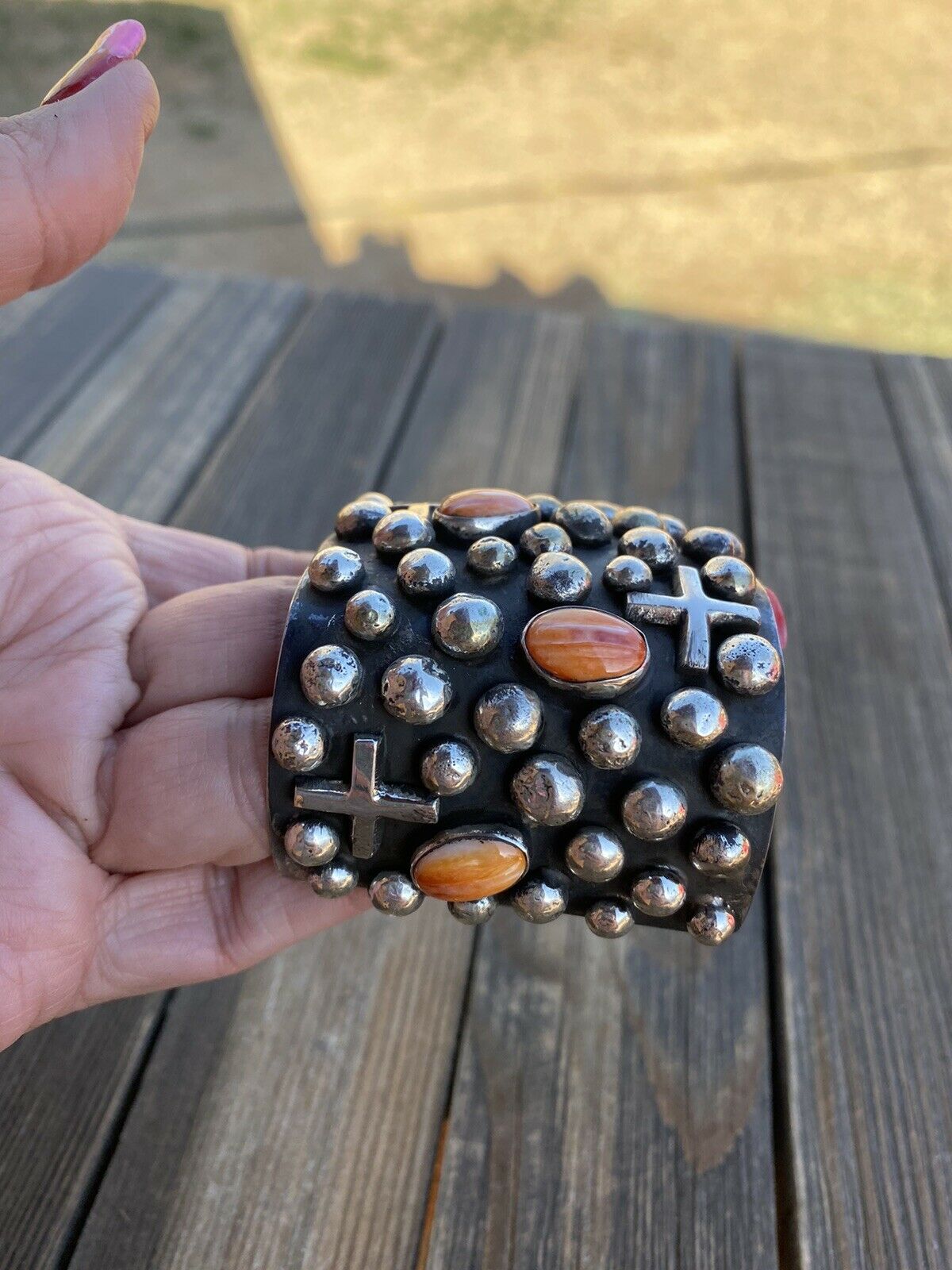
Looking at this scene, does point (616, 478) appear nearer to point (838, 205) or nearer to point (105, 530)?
point (105, 530)

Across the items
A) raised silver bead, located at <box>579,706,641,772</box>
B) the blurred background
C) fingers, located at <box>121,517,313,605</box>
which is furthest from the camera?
the blurred background

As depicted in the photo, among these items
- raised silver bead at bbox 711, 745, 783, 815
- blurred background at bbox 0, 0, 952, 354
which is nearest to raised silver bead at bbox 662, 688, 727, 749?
raised silver bead at bbox 711, 745, 783, 815

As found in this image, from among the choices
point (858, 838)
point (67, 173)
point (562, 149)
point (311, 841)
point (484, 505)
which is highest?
point (67, 173)

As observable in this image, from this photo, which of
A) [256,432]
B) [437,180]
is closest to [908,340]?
[437,180]

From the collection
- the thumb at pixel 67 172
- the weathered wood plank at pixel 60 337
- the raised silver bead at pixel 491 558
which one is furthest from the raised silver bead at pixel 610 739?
the weathered wood plank at pixel 60 337

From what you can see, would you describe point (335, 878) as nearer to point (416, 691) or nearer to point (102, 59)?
point (416, 691)

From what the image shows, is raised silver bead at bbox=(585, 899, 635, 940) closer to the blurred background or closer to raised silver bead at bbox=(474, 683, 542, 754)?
raised silver bead at bbox=(474, 683, 542, 754)

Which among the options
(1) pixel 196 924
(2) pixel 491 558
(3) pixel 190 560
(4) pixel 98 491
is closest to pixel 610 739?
(2) pixel 491 558
